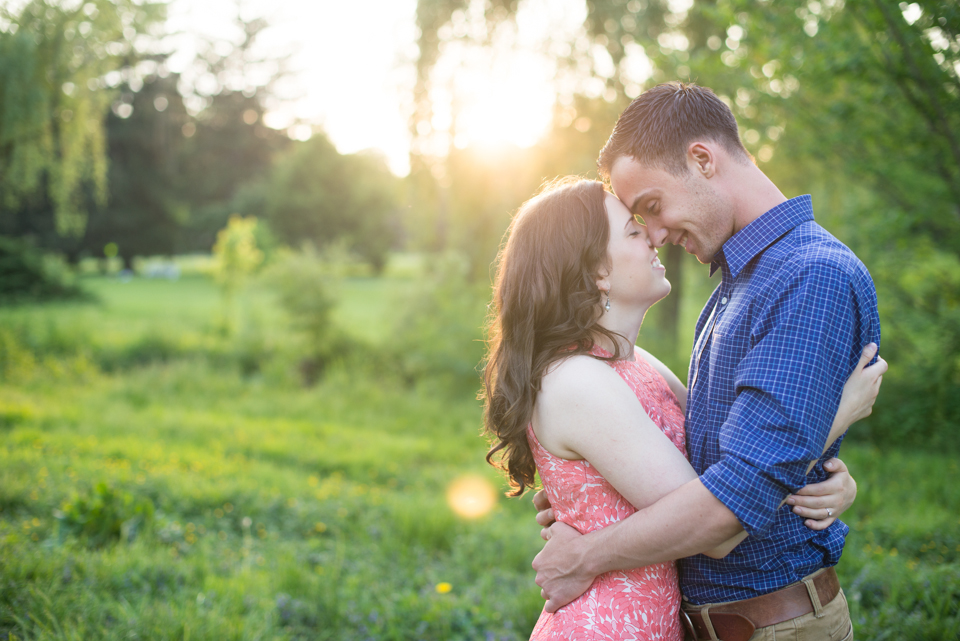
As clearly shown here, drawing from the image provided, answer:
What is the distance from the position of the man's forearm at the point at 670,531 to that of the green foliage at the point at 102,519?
3.16 metres

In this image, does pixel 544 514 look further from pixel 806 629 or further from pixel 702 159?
pixel 702 159

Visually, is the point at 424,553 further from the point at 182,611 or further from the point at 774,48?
the point at 774,48

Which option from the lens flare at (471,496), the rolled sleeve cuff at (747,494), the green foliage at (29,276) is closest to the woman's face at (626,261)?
the rolled sleeve cuff at (747,494)

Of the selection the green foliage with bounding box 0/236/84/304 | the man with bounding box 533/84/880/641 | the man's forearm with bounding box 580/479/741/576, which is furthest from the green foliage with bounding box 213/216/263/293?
the man's forearm with bounding box 580/479/741/576

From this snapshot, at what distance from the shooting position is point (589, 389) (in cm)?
152

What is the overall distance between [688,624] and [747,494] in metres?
0.58

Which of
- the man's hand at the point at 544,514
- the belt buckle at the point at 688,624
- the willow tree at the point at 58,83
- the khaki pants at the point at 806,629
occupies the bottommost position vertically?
the belt buckle at the point at 688,624

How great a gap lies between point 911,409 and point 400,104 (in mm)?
7383

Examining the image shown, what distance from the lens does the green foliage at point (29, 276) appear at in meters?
17.3

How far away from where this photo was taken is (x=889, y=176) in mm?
5453

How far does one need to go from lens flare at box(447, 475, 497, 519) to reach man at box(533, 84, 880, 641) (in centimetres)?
315

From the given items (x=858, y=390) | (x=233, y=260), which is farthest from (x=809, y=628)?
(x=233, y=260)

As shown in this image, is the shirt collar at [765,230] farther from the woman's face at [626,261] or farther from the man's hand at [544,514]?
the man's hand at [544,514]

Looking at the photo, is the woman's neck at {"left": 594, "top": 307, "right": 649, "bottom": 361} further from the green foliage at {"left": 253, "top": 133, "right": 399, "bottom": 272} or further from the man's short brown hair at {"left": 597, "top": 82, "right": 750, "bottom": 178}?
the green foliage at {"left": 253, "top": 133, "right": 399, "bottom": 272}
